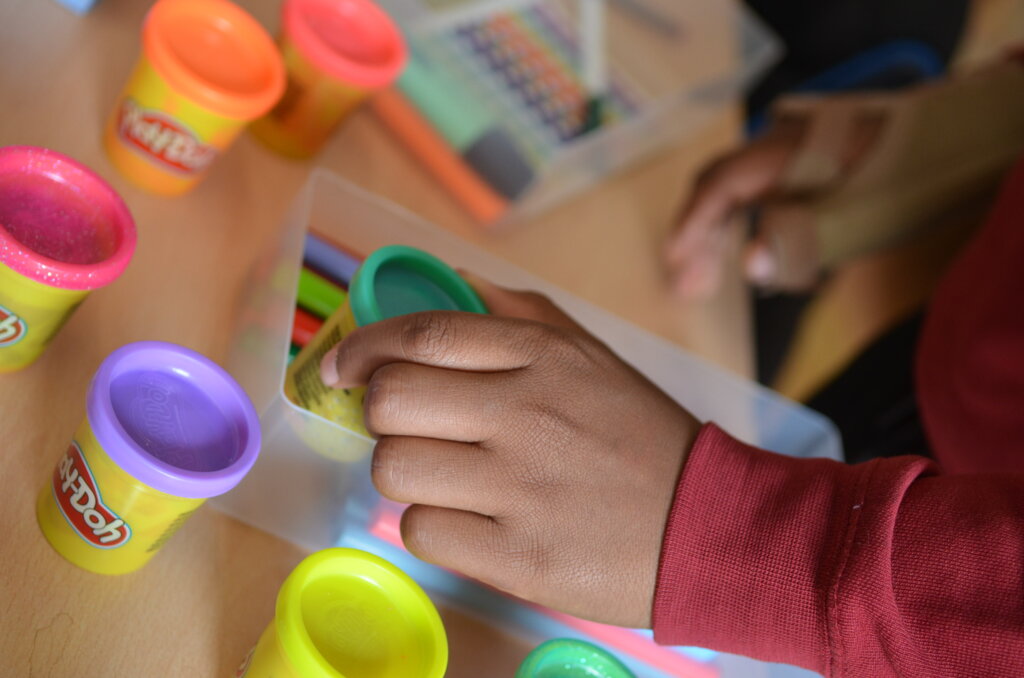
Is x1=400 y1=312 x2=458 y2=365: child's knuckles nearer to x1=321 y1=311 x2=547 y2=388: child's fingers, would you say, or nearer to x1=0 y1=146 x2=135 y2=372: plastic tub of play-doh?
x1=321 y1=311 x2=547 y2=388: child's fingers

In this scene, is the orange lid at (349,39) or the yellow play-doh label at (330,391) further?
the orange lid at (349,39)

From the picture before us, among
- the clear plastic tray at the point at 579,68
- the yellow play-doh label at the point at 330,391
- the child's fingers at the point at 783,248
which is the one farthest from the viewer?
the child's fingers at the point at 783,248

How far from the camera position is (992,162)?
100 cm

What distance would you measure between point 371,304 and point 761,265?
577 mm

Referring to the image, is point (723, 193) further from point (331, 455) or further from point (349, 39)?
point (331, 455)

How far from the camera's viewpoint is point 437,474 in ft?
1.49

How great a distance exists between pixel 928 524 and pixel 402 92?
0.57 m

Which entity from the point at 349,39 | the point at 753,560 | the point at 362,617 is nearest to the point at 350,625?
the point at 362,617

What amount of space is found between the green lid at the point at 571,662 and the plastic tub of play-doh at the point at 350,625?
0.07 m

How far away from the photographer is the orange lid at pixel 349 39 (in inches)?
25.7

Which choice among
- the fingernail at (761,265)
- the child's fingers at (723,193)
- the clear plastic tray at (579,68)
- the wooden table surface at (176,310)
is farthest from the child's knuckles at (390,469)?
the fingernail at (761,265)

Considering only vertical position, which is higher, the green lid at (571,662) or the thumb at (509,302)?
the thumb at (509,302)

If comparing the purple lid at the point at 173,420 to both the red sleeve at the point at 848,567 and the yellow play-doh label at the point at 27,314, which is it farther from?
the red sleeve at the point at 848,567

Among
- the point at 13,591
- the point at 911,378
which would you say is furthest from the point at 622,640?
the point at 911,378
